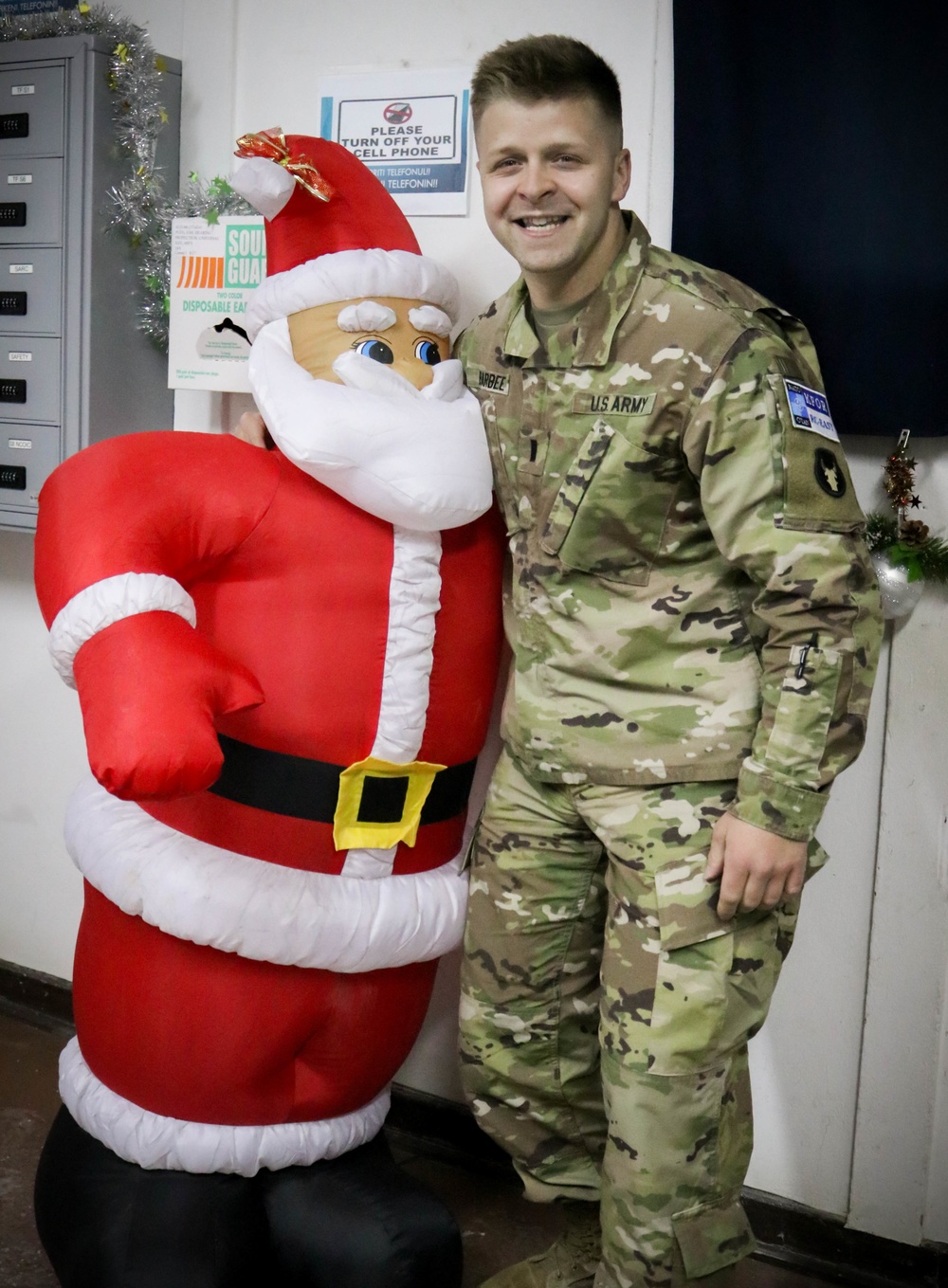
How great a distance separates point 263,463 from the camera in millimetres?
1733

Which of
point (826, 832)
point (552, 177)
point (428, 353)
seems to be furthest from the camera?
point (826, 832)

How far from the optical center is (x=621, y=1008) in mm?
1681

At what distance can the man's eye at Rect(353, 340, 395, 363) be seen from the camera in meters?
1.75

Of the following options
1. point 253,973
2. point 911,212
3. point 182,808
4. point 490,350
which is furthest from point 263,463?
point 911,212

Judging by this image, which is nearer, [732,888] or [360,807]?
[732,888]

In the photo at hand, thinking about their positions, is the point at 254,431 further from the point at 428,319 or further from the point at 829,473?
the point at 829,473

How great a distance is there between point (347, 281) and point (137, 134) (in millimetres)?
788

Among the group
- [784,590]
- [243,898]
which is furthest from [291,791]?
[784,590]

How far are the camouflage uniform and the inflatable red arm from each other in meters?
0.41

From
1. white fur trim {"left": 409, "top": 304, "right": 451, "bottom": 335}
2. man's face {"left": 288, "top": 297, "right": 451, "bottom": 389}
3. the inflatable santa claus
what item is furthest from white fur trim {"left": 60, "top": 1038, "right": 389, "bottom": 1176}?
white fur trim {"left": 409, "top": 304, "right": 451, "bottom": 335}

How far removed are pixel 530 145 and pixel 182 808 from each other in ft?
3.30

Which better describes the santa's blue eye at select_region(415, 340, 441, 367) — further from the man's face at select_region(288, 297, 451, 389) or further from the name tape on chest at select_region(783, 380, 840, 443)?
the name tape on chest at select_region(783, 380, 840, 443)

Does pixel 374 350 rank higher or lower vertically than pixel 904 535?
higher

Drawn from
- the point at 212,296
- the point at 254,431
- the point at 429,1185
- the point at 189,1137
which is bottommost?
the point at 429,1185
